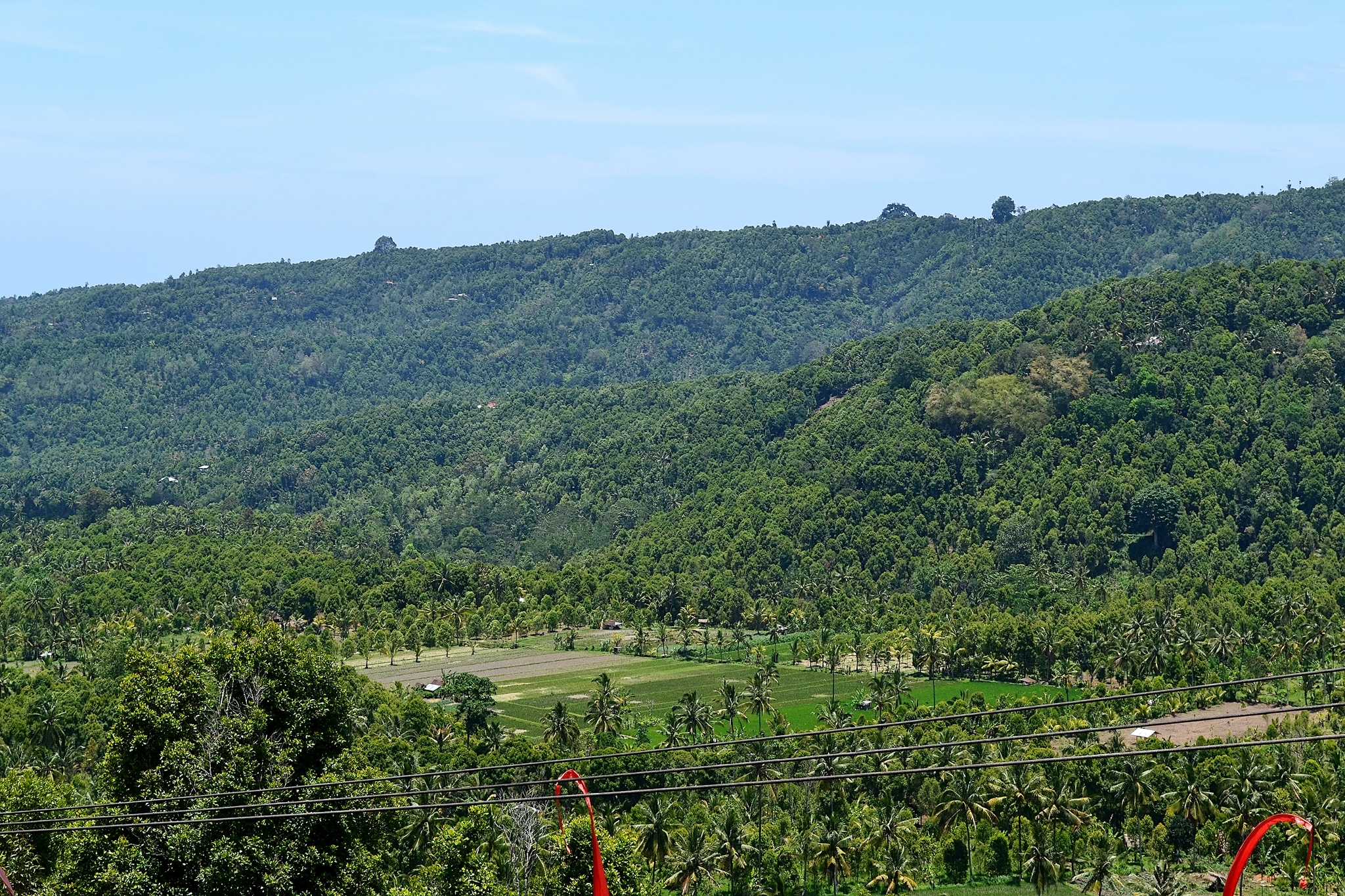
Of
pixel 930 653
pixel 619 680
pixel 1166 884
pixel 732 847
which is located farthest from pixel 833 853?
pixel 619 680

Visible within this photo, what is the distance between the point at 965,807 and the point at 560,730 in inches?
1122

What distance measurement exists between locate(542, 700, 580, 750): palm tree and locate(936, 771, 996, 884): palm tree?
1021 inches

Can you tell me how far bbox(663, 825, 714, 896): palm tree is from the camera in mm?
80312

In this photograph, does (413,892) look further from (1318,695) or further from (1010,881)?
(1318,695)

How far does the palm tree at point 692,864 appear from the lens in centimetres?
8031

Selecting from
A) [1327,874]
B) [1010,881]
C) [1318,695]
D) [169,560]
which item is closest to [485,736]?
[1010,881]

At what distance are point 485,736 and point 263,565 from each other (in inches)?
3470

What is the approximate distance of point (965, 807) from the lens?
8525 centimetres

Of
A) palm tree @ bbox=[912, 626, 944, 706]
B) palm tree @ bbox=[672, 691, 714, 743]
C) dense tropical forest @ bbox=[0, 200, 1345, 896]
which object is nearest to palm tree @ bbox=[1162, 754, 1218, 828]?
dense tropical forest @ bbox=[0, 200, 1345, 896]

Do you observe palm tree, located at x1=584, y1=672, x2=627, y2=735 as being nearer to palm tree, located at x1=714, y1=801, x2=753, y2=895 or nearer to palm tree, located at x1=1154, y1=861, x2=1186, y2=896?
palm tree, located at x1=714, y1=801, x2=753, y2=895

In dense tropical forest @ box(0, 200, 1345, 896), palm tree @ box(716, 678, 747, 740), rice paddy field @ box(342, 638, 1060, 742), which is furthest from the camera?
rice paddy field @ box(342, 638, 1060, 742)

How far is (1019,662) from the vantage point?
13662cm

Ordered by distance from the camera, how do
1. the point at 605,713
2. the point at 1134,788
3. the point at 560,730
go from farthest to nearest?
the point at 605,713
the point at 560,730
the point at 1134,788

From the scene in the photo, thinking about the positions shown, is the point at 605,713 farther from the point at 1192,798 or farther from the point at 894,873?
the point at 1192,798
